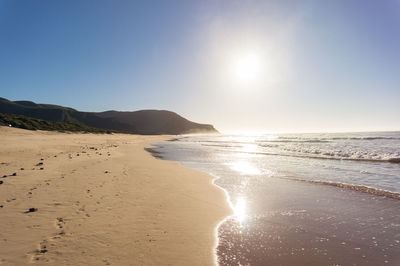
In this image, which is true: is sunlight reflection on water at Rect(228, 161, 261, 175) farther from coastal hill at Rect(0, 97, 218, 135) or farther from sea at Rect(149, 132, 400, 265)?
coastal hill at Rect(0, 97, 218, 135)

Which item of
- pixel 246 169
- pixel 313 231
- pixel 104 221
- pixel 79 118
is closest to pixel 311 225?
pixel 313 231

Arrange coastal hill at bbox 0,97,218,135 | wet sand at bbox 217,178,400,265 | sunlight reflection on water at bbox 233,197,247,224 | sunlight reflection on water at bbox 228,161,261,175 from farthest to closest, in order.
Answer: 1. coastal hill at bbox 0,97,218,135
2. sunlight reflection on water at bbox 228,161,261,175
3. sunlight reflection on water at bbox 233,197,247,224
4. wet sand at bbox 217,178,400,265

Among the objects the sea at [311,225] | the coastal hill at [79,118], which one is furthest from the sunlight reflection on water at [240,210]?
the coastal hill at [79,118]

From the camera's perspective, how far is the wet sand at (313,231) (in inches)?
150

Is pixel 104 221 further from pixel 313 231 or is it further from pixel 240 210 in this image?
pixel 313 231

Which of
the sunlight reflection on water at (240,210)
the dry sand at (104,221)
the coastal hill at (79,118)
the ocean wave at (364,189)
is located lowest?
the sunlight reflection on water at (240,210)

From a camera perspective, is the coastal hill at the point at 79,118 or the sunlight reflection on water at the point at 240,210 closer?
the sunlight reflection on water at the point at 240,210

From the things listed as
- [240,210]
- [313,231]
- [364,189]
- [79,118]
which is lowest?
[240,210]

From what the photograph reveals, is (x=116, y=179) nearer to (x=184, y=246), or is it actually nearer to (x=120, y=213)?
(x=120, y=213)

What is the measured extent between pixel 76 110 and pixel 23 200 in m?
189

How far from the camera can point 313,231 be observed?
4.89 metres

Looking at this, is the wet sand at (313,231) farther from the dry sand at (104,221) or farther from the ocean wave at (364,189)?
the dry sand at (104,221)

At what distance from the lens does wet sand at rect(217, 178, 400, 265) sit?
3801mm

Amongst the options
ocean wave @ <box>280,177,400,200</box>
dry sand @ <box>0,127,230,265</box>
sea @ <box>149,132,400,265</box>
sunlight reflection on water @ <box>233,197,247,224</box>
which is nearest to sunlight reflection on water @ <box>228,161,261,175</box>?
ocean wave @ <box>280,177,400,200</box>
